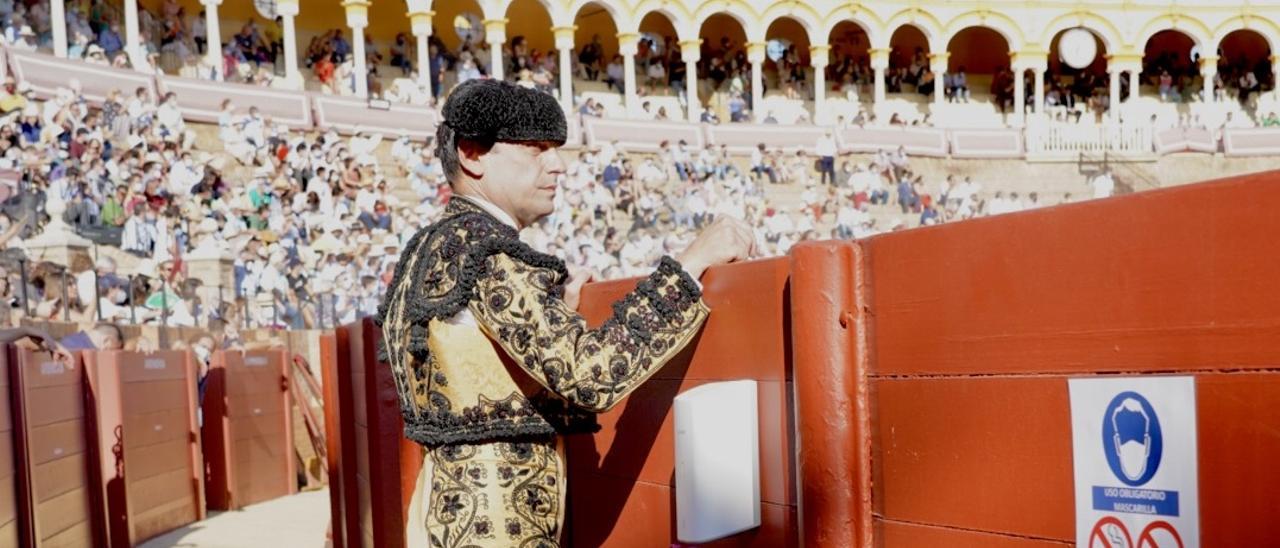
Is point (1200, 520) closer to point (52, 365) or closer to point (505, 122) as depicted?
point (505, 122)

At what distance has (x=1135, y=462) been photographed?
1660 mm

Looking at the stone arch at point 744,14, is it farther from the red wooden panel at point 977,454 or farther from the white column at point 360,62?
the red wooden panel at point 977,454

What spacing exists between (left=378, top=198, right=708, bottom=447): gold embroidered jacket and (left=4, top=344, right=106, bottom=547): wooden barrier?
4.61m

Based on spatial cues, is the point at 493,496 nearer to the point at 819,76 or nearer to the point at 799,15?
the point at 819,76

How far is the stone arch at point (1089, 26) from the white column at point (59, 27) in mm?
19493

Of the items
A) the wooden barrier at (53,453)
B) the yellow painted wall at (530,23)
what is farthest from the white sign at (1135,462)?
the yellow painted wall at (530,23)

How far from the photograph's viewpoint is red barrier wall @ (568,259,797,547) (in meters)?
2.38

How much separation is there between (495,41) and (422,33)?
155cm

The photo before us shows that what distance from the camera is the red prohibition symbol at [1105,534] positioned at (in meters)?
1.68

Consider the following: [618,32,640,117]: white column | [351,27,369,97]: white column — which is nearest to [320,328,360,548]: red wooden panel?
[351,27,369,97]: white column

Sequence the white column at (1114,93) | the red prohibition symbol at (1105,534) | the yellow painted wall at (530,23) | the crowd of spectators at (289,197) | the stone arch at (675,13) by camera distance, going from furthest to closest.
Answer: the white column at (1114,93)
the yellow painted wall at (530,23)
the stone arch at (675,13)
the crowd of spectators at (289,197)
the red prohibition symbol at (1105,534)

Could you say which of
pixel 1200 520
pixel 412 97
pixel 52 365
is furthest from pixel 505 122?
pixel 412 97

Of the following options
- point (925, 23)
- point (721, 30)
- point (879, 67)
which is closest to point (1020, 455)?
point (879, 67)

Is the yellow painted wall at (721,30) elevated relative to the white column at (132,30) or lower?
elevated
